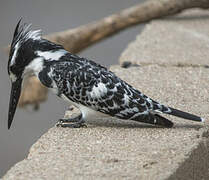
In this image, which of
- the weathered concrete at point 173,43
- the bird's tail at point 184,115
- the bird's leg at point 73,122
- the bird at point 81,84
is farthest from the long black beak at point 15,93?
the weathered concrete at point 173,43

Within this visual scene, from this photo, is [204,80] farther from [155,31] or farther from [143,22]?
[143,22]

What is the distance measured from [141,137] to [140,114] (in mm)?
164

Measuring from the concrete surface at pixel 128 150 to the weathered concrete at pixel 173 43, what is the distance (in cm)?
78

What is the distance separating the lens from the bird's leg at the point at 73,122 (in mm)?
3963

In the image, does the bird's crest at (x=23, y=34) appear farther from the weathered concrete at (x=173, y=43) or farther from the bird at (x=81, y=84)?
the weathered concrete at (x=173, y=43)

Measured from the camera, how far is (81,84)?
390 centimetres

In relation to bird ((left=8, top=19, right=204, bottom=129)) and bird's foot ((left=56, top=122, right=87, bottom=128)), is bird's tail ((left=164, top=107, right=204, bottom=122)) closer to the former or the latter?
bird ((left=8, top=19, right=204, bottom=129))

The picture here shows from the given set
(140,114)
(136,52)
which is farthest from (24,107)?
(140,114)

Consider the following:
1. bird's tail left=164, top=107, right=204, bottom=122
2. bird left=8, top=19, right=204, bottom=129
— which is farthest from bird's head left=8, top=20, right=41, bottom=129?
bird's tail left=164, top=107, right=204, bottom=122

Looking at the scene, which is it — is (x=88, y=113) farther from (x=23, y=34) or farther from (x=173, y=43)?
(x=173, y=43)

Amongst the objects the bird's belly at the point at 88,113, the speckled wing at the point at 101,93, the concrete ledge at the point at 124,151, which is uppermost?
Answer: the speckled wing at the point at 101,93

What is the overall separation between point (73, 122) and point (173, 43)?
1.91 metres

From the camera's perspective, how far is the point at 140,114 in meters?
3.85

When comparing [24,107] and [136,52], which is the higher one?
[136,52]
